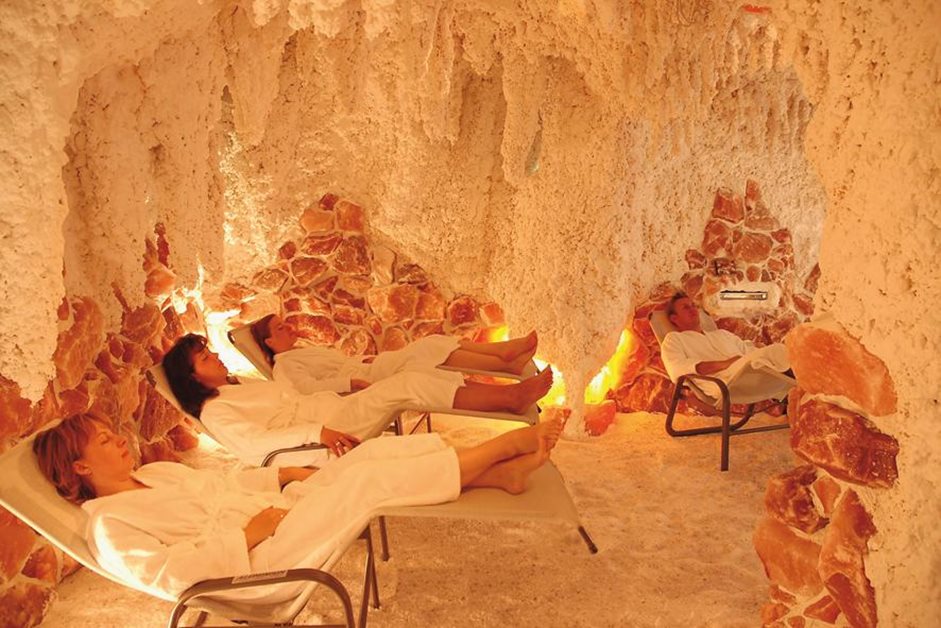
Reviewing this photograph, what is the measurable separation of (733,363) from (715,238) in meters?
1.09

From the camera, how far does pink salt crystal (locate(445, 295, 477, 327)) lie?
443 centimetres

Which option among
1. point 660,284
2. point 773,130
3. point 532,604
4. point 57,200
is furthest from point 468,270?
point 57,200

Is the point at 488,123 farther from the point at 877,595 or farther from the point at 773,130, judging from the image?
the point at 877,595

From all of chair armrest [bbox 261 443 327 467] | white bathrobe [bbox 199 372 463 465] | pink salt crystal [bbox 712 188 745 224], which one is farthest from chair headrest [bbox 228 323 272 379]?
pink salt crystal [bbox 712 188 745 224]

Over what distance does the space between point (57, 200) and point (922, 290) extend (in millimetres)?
2158

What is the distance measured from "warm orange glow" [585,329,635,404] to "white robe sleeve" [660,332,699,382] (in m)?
0.41

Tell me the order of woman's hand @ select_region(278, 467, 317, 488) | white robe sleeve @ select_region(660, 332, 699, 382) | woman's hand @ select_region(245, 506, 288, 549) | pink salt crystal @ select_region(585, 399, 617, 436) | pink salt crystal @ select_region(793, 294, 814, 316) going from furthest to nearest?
pink salt crystal @ select_region(793, 294, 814, 316) → pink salt crystal @ select_region(585, 399, 617, 436) → white robe sleeve @ select_region(660, 332, 699, 382) → woman's hand @ select_region(278, 467, 317, 488) → woman's hand @ select_region(245, 506, 288, 549)

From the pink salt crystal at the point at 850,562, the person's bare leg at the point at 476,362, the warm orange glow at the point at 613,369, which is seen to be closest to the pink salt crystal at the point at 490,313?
the warm orange glow at the point at 613,369

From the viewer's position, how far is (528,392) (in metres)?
2.83

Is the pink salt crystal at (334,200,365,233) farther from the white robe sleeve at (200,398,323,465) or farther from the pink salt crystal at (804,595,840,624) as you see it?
the pink salt crystal at (804,595,840,624)

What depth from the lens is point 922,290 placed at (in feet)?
4.16

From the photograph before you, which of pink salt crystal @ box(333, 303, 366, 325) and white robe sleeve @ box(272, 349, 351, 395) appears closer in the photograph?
white robe sleeve @ box(272, 349, 351, 395)

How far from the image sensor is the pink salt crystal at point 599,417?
3.97 m

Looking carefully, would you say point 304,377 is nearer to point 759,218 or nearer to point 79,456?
point 79,456
